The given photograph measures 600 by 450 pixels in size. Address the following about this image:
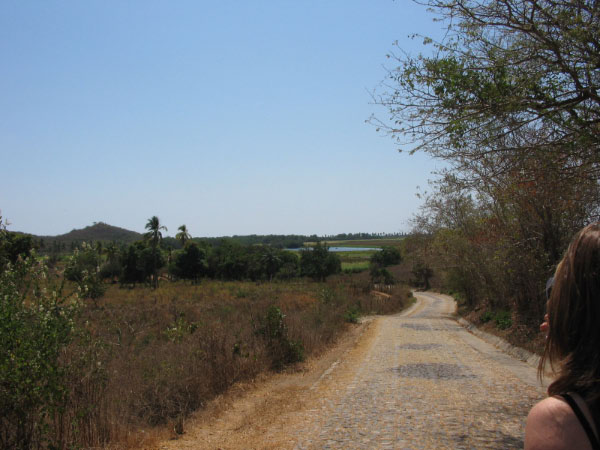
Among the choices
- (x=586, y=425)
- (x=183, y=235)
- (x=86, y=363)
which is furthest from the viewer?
(x=183, y=235)

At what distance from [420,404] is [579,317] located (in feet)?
22.8

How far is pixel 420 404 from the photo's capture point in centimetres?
787

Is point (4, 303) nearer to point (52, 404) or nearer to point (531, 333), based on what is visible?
point (52, 404)

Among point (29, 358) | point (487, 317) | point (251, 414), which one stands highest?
point (29, 358)

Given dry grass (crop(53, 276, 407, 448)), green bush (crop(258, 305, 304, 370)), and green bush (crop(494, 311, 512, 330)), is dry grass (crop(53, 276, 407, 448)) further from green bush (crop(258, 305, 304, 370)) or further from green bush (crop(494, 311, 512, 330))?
green bush (crop(494, 311, 512, 330))

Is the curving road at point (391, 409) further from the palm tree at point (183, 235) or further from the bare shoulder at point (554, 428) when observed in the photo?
the palm tree at point (183, 235)

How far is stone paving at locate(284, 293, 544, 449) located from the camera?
20.2 ft

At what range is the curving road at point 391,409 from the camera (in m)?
6.21

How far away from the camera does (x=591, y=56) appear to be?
6328 mm

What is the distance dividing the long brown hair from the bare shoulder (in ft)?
0.26

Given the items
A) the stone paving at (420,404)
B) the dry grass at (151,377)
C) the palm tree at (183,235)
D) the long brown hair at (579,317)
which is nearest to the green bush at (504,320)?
the stone paving at (420,404)

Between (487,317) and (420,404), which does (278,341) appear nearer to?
(420,404)

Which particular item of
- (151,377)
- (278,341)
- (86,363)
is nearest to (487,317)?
(278,341)

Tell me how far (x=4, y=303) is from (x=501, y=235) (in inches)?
590
